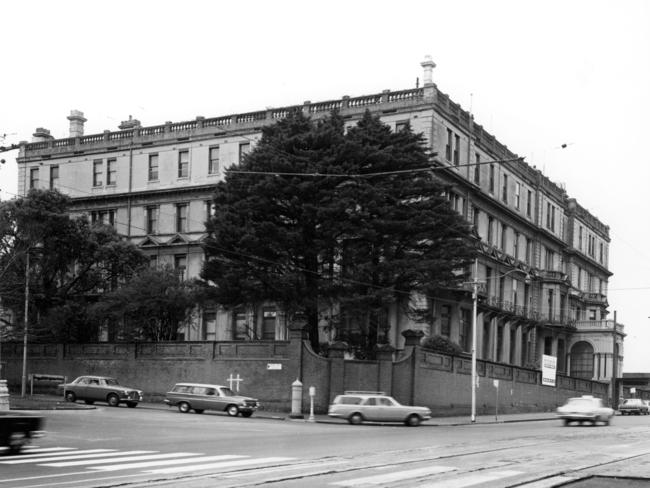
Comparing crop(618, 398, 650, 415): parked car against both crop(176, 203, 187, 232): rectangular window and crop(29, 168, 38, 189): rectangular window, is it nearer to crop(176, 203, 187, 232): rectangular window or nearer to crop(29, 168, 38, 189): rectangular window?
crop(176, 203, 187, 232): rectangular window

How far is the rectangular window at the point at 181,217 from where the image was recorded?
69312mm

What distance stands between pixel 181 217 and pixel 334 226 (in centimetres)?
2585

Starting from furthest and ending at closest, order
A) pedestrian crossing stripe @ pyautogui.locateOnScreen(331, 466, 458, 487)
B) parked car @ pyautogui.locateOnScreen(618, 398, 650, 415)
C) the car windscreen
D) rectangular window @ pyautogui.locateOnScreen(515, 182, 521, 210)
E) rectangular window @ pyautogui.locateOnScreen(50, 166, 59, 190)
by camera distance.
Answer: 1. rectangular window @ pyautogui.locateOnScreen(515, 182, 521, 210)
2. parked car @ pyautogui.locateOnScreen(618, 398, 650, 415)
3. rectangular window @ pyautogui.locateOnScreen(50, 166, 59, 190)
4. the car windscreen
5. pedestrian crossing stripe @ pyautogui.locateOnScreen(331, 466, 458, 487)

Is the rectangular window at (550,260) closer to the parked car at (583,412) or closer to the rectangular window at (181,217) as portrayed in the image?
the rectangular window at (181,217)

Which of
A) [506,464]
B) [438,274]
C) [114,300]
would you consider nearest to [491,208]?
[438,274]

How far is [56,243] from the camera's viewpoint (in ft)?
185

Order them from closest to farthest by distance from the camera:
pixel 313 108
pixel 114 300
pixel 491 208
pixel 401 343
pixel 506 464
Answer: pixel 506 464, pixel 114 300, pixel 401 343, pixel 313 108, pixel 491 208

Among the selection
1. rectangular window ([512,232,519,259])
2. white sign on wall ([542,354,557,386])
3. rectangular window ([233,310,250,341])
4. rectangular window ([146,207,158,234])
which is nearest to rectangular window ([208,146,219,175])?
rectangular window ([146,207,158,234])

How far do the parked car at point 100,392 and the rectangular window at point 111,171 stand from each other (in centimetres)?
2707

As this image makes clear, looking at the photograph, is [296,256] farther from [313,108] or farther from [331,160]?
[313,108]

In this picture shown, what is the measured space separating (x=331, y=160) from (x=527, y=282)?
3604 cm

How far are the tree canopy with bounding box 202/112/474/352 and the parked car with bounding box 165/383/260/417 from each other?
5187mm

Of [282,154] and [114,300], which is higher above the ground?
[282,154]

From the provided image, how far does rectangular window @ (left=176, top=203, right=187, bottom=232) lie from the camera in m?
69.3
